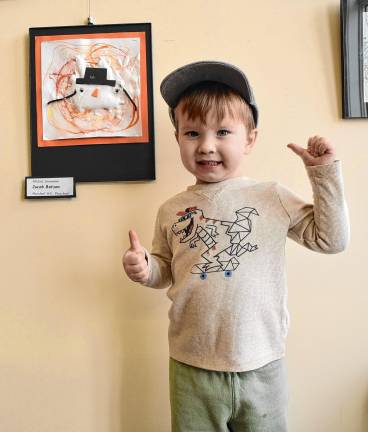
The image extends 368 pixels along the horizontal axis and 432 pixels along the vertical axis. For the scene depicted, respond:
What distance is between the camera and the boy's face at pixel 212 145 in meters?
0.71

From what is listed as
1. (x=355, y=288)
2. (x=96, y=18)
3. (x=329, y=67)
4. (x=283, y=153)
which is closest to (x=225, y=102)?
(x=283, y=153)

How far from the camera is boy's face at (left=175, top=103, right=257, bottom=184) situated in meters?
0.71

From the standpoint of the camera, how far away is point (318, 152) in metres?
0.69

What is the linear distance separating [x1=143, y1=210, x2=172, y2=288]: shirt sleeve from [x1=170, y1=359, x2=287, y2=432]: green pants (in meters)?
0.19

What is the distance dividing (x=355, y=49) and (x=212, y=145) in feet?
1.76

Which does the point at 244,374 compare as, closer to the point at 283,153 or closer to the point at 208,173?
the point at 208,173

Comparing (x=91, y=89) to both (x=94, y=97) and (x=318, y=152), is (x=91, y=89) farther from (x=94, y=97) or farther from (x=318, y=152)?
(x=318, y=152)

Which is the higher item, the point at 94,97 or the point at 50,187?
the point at 94,97

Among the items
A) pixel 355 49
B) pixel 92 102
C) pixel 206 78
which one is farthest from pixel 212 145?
pixel 355 49

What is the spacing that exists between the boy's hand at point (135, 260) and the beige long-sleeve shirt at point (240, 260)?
0.04 metres

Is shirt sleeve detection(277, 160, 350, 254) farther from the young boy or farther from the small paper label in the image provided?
the small paper label

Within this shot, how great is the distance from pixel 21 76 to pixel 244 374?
97 centimetres

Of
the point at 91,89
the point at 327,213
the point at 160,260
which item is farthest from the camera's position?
the point at 91,89

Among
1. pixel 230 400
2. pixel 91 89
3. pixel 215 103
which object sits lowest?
pixel 230 400
